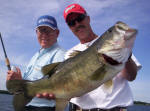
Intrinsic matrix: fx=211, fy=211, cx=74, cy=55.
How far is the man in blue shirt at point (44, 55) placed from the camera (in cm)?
512

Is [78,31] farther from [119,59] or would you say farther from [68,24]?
[119,59]

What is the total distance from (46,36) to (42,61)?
73 centimetres

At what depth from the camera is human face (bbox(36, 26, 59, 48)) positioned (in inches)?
227

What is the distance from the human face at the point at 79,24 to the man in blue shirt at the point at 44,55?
2.41 ft

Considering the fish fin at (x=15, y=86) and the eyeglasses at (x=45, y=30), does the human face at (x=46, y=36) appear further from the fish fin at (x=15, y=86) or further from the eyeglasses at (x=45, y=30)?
the fish fin at (x=15, y=86)

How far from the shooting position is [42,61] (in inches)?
216

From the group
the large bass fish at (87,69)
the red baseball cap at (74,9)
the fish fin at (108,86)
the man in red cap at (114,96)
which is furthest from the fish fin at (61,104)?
the red baseball cap at (74,9)

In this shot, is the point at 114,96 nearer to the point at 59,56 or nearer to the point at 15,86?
the point at 59,56

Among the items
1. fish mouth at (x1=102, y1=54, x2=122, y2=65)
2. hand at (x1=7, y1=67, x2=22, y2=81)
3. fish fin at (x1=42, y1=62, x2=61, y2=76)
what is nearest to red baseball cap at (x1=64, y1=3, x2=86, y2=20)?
fish fin at (x1=42, y1=62, x2=61, y2=76)

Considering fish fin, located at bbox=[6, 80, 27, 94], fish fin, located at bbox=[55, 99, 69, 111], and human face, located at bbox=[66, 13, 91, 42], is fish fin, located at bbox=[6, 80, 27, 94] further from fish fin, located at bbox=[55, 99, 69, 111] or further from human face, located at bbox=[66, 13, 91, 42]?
human face, located at bbox=[66, 13, 91, 42]

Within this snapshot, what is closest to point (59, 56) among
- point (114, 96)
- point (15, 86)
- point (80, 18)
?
point (80, 18)

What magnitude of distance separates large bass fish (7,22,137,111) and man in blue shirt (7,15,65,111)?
30.8 inches

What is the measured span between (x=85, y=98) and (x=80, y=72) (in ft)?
3.05

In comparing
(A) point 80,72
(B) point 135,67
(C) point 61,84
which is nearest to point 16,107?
(C) point 61,84
